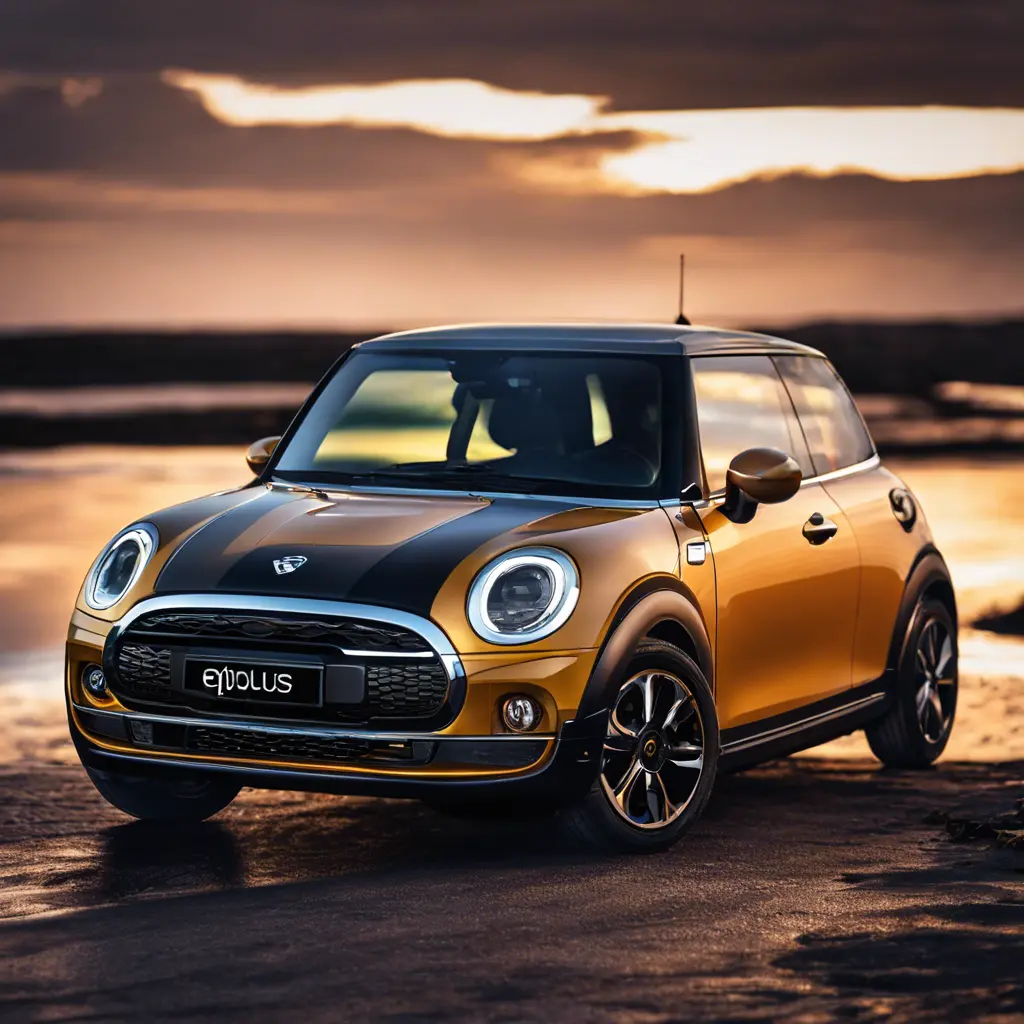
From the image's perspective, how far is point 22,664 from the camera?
34.4 feet

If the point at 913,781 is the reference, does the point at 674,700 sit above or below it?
above

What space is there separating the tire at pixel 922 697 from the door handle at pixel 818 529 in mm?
930

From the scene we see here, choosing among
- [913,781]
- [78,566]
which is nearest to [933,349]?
[78,566]

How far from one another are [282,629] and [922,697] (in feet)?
11.5

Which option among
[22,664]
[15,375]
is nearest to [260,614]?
[22,664]

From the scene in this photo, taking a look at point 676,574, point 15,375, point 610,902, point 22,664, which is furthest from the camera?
point 15,375

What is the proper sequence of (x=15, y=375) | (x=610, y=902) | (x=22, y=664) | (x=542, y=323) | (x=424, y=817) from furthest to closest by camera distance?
1. (x=15, y=375)
2. (x=22, y=664)
3. (x=542, y=323)
4. (x=424, y=817)
5. (x=610, y=902)

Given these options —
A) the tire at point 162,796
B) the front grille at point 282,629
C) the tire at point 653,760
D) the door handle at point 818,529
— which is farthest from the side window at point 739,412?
the tire at point 162,796

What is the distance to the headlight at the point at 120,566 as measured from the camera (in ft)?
21.5

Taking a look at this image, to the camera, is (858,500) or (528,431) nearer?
(528,431)

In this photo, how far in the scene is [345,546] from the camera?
636 cm

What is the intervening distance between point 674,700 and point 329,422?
189cm

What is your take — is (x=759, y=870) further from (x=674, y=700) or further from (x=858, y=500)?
(x=858, y=500)

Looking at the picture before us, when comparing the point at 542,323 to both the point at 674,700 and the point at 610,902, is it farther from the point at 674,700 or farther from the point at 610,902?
the point at 610,902
